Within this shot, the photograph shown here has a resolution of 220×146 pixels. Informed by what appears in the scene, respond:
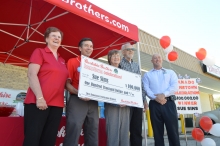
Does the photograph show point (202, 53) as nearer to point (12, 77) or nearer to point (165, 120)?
point (165, 120)

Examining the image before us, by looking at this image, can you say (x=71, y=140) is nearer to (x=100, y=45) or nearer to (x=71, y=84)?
(x=71, y=84)

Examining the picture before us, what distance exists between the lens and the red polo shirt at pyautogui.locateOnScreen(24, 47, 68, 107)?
1.93 meters

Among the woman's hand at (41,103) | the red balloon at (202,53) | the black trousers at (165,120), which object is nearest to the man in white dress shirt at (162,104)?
the black trousers at (165,120)

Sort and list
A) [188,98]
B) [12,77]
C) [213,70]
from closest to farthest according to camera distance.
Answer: [188,98], [12,77], [213,70]

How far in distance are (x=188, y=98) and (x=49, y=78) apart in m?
3.93

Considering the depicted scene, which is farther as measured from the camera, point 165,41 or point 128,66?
point 165,41

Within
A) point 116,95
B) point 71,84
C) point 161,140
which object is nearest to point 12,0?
point 71,84

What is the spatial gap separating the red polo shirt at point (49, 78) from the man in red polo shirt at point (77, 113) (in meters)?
0.25

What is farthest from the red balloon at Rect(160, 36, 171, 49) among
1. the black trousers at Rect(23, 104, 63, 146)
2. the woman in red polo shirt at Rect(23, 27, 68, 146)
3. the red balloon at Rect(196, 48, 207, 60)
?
the black trousers at Rect(23, 104, 63, 146)

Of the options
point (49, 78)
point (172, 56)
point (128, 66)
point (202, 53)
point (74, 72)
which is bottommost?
point (49, 78)

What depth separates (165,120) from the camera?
3115 millimetres

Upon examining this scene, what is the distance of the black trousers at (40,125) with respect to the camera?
5.85 feet

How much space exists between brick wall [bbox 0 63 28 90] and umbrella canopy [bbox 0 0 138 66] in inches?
81.9

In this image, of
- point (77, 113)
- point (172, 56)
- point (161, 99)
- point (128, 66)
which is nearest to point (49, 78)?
point (77, 113)
